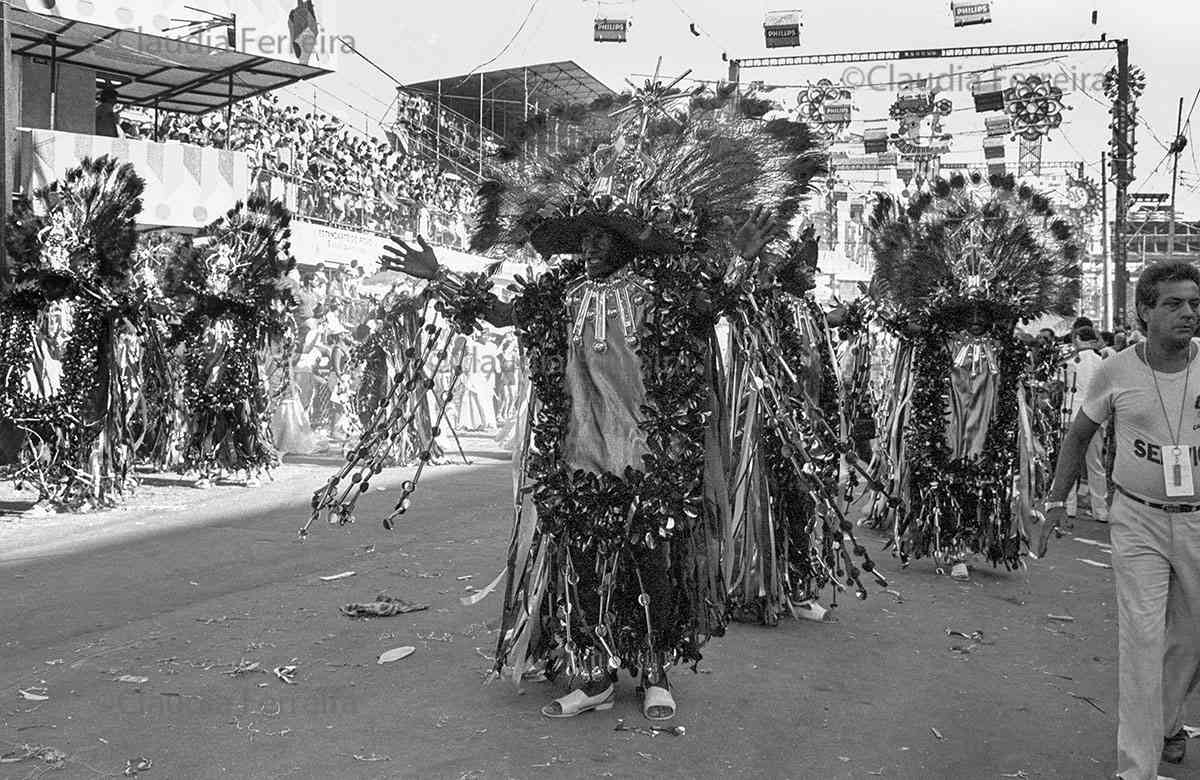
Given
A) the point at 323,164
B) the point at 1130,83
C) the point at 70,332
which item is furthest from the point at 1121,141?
the point at 70,332

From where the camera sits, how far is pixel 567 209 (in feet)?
16.3

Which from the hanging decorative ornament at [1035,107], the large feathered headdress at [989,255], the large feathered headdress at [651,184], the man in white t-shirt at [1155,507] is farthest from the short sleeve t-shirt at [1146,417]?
the hanging decorative ornament at [1035,107]

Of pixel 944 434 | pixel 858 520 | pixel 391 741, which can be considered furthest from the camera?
pixel 858 520

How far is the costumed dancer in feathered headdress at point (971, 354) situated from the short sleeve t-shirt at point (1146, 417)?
161 inches

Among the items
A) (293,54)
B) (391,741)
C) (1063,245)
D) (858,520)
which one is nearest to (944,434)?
(1063,245)

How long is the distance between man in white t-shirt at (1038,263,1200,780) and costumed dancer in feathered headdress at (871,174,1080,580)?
4000 millimetres

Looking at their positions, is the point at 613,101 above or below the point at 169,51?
below

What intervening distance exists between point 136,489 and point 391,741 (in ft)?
26.7

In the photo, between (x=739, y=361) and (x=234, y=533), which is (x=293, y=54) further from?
(x=739, y=361)

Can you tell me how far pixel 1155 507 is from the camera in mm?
4090

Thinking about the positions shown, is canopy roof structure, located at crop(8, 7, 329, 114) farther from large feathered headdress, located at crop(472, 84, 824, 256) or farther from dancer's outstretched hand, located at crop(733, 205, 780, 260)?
dancer's outstretched hand, located at crop(733, 205, 780, 260)

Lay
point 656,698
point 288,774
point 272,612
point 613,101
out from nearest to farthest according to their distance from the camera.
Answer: point 288,774, point 656,698, point 613,101, point 272,612

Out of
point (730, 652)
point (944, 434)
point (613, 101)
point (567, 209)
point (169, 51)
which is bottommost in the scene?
point (730, 652)

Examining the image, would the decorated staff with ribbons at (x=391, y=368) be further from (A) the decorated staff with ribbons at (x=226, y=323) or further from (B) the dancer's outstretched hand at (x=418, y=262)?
(B) the dancer's outstretched hand at (x=418, y=262)
